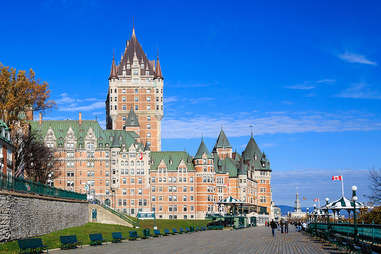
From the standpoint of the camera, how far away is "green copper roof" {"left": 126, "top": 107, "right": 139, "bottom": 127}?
148 metres

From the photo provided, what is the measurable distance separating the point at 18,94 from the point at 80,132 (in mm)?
81686

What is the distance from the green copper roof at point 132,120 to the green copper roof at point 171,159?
33.0 feet

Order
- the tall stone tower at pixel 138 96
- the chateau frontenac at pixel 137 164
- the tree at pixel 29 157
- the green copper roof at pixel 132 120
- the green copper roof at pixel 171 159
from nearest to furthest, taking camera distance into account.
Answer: the tree at pixel 29 157 → the chateau frontenac at pixel 137 164 → the green copper roof at pixel 171 159 → the green copper roof at pixel 132 120 → the tall stone tower at pixel 138 96

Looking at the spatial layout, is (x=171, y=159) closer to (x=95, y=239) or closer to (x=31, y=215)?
(x=31, y=215)

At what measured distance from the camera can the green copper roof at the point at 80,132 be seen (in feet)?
447

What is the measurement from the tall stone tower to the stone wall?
93.5 metres

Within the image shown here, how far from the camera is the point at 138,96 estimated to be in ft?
509

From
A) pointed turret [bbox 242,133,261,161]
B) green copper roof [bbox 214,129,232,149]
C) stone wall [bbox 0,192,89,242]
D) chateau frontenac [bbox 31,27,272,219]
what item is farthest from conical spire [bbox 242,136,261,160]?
stone wall [bbox 0,192,89,242]

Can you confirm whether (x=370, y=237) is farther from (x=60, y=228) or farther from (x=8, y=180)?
(x=60, y=228)

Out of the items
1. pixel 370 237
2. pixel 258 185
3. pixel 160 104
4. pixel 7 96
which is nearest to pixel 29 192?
pixel 7 96

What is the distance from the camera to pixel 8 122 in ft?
193

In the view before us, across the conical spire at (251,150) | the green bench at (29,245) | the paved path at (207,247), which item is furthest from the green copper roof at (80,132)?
the green bench at (29,245)

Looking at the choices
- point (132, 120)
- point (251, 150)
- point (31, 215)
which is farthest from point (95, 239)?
point (251, 150)

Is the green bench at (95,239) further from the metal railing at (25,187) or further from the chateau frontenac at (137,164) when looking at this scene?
the chateau frontenac at (137,164)
